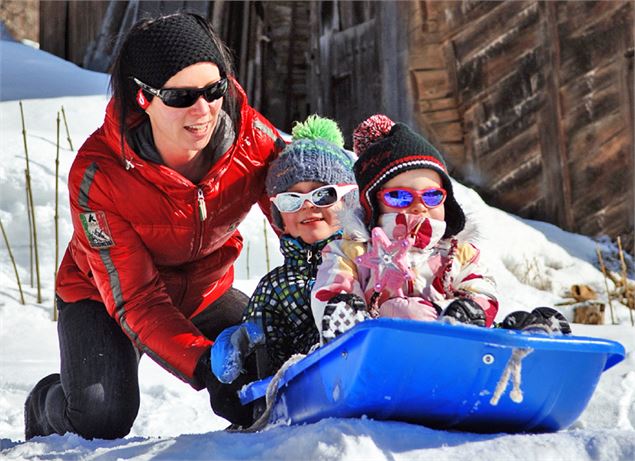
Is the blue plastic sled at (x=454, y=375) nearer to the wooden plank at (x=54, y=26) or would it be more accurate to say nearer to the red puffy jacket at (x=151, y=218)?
the red puffy jacket at (x=151, y=218)

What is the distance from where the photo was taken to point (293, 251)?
2961 mm

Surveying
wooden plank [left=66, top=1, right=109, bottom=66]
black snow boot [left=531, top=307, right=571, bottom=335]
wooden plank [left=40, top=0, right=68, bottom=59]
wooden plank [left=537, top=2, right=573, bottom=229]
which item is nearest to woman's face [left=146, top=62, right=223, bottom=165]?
black snow boot [left=531, top=307, right=571, bottom=335]

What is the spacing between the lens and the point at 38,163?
5.97 m

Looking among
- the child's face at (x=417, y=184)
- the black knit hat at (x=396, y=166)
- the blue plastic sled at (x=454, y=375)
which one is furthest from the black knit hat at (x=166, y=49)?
the blue plastic sled at (x=454, y=375)

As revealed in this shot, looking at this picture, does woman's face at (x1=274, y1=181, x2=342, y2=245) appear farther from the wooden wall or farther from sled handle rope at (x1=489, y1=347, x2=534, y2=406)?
the wooden wall

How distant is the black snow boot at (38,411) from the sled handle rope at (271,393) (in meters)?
1.06

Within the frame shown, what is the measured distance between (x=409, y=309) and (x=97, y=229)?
107 centimetres

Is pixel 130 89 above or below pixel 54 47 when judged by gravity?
above

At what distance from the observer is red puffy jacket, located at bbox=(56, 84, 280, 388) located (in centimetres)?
298

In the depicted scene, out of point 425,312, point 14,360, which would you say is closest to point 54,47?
point 14,360

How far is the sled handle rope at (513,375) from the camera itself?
2.10 metres

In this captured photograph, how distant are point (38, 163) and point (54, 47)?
4.36 meters

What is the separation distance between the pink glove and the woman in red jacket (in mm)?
670

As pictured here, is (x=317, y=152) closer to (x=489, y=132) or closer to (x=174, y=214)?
(x=174, y=214)
